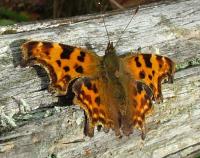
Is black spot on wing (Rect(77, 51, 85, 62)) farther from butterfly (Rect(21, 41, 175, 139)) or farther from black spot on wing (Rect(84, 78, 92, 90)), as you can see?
black spot on wing (Rect(84, 78, 92, 90))

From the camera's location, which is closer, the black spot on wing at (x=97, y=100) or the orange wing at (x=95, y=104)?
the orange wing at (x=95, y=104)

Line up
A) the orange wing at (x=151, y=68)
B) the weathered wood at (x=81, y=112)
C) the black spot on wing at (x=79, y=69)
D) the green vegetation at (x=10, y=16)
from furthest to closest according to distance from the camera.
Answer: the green vegetation at (x=10, y=16), the orange wing at (x=151, y=68), the black spot on wing at (x=79, y=69), the weathered wood at (x=81, y=112)

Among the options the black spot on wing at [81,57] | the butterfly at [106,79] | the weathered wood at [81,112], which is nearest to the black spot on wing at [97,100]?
the butterfly at [106,79]

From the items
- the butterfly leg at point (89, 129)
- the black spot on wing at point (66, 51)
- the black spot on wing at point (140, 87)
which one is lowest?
the butterfly leg at point (89, 129)

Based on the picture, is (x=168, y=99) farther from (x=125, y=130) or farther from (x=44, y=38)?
(x=44, y=38)

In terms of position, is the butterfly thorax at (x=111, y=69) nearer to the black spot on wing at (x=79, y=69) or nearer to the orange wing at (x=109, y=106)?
the orange wing at (x=109, y=106)

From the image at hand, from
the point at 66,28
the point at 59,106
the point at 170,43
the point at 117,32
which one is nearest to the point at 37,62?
the point at 59,106

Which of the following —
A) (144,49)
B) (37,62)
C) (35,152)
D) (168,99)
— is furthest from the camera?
(144,49)

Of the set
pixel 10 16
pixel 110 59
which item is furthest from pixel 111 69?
pixel 10 16
